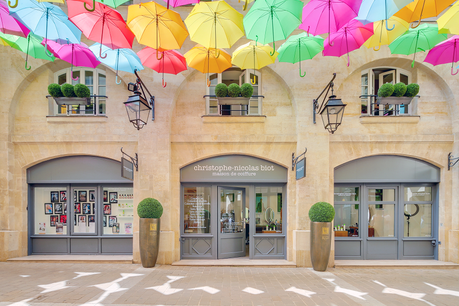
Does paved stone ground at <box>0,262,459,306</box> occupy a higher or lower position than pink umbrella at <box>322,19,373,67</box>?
lower

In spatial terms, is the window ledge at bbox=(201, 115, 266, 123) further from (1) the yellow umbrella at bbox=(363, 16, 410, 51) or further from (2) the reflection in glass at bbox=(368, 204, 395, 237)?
(2) the reflection in glass at bbox=(368, 204, 395, 237)

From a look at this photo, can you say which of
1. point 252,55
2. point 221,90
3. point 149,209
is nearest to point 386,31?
point 252,55

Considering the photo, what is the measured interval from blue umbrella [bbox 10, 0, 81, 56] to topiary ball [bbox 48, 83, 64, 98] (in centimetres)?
221

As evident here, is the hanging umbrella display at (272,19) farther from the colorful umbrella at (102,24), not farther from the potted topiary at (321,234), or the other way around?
the potted topiary at (321,234)

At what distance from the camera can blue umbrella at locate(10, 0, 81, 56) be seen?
4.97 meters

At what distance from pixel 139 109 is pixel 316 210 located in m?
4.96

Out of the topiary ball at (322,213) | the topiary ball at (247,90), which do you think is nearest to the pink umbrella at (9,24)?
the topiary ball at (247,90)

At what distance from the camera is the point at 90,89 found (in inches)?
321

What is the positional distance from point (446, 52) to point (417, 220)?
4.71m

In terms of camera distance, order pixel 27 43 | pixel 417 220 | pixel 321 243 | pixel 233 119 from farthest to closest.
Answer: pixel 417 220 → pixel 233 119 → pixel 321 243 → pixel 27 43

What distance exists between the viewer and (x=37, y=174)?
7.91 m

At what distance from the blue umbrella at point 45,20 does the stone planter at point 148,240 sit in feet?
14.7

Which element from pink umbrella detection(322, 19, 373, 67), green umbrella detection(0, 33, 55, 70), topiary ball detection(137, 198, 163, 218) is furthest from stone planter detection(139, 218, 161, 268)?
pink umbrella detection(322, 19, 373, 67)

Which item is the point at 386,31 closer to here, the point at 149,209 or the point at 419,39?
the point at 419,39
